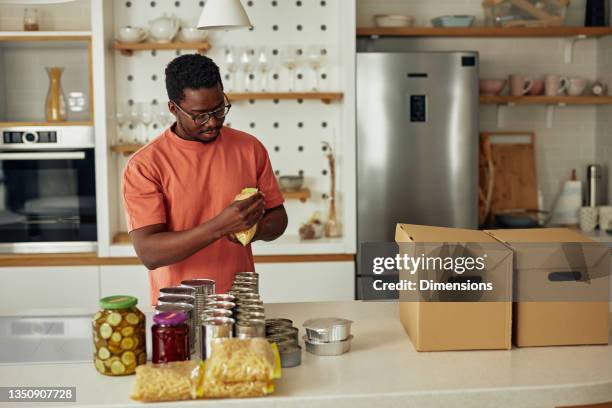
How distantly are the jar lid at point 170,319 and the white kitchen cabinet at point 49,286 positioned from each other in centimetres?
250

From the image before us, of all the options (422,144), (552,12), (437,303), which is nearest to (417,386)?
(437,303)

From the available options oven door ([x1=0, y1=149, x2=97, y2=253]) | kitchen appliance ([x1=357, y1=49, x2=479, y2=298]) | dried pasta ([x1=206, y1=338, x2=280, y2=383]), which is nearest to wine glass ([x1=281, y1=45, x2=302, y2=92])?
kitchen appliance ([x1=357, y1=49, x2=479, y2=298])

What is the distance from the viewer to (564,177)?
5.13 meters

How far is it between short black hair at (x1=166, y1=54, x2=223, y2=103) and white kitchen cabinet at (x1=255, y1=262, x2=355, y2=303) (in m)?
1.96

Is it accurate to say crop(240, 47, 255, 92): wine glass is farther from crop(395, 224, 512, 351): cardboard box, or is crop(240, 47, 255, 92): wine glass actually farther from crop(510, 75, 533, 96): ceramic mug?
crop(395, 224, 512, 351): cardboard box

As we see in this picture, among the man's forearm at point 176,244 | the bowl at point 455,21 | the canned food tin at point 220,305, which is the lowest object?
the canned food tin at point 220,305

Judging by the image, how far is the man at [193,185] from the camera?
97.0 inches

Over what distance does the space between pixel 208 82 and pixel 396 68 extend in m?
2.11

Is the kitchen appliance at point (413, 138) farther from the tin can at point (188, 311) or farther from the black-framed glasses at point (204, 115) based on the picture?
the tin can at point (188, 311)

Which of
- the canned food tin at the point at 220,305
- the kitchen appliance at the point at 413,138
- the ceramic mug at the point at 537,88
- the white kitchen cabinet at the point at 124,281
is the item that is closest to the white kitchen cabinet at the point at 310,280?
the kitchen appliance at the point at 413,138

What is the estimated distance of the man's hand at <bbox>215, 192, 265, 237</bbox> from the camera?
2270 mm

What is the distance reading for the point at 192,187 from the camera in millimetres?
2645

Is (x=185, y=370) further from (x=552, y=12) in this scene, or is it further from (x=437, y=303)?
(x=552, y=12)

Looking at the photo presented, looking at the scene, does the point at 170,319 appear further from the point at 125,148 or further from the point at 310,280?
the point at 125,148
